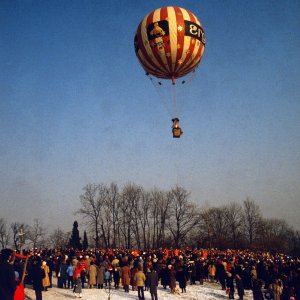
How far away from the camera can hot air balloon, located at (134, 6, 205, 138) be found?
1938 cm

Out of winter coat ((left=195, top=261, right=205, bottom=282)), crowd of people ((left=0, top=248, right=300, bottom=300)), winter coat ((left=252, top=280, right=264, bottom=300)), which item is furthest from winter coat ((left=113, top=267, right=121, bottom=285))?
winter coat ((left=252, top=280, right=264, bottom=300))

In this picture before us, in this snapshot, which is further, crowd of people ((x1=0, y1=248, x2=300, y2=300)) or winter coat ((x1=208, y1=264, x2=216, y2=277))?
winter coat ((x1=208, y1=264, x2=216, y2=277))

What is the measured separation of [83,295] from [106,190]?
46.3 m

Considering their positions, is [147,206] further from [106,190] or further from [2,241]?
[2,241]

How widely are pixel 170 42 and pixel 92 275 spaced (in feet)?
45.7

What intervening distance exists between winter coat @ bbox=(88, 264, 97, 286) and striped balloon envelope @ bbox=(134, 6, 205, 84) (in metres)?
12.3

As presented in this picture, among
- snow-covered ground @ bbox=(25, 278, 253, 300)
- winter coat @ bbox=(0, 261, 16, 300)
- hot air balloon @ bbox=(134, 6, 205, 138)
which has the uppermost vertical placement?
hot air balloon @ bbox=(134, 6, 205, 138)

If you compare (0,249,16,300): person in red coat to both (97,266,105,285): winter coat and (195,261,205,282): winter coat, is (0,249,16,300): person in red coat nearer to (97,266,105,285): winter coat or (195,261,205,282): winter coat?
(97,266,105,285): winter coat

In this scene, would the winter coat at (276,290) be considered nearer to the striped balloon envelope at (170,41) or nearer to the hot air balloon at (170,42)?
the hot air balloon at (170,42)

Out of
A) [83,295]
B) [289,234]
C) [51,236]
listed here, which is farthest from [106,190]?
[289,234]

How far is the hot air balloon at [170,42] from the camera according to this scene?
63.6 feet

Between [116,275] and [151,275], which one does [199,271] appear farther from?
[151,275]

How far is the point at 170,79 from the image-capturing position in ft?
70.0

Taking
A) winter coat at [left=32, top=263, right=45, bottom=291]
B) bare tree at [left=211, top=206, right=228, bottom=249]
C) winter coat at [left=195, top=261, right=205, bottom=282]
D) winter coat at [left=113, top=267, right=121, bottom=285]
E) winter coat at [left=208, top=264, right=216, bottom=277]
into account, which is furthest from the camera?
bare tree at [left=211, top=206, right=228, bottom=249]
